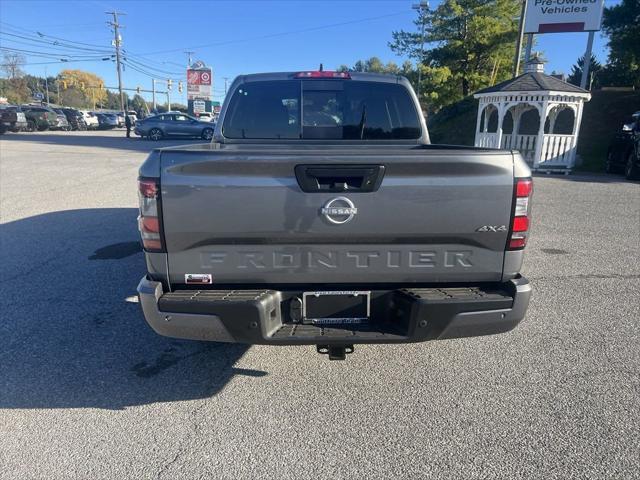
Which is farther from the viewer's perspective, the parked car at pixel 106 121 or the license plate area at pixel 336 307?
the parked car at pixel 106 121

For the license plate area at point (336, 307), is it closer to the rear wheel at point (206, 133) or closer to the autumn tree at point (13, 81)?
the rear wheel at point (206, 133)

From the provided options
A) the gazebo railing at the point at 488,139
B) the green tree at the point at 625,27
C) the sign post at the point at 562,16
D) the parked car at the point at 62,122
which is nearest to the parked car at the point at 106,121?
the parked car at the point at 62,122

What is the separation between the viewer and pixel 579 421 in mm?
2766

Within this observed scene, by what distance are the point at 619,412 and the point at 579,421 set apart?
0.31m

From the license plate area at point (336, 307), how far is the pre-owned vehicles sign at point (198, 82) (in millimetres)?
57111

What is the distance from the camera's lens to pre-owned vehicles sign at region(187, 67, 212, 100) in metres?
54.9

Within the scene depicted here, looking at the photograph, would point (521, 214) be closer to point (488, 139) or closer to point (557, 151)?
point (557, 151)

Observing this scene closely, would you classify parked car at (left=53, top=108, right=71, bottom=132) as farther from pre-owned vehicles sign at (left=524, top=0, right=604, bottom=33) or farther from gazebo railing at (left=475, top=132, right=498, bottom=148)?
pre-owned vehicles sign at (left=524, top=0, right=604, bottom=33)

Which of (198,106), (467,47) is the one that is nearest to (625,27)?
(467,47)

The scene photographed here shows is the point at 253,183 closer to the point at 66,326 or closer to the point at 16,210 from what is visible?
the point at 66,326

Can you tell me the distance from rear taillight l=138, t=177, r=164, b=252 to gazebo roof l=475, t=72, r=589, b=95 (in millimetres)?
16215

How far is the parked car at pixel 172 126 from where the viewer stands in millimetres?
29422

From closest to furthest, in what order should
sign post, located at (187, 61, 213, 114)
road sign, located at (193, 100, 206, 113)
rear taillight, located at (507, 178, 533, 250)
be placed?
rear taillight, located at (507, 178, 533, 250) < road sign, located at (193, 100, 206, 113) < sign post, located at (187, 61, 213, 114)

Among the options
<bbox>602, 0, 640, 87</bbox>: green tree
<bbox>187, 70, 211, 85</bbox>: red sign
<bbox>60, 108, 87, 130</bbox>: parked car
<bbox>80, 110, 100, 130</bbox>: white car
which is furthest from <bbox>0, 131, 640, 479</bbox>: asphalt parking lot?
<bbox>187, 70, 211, 85</bbox>: red sign
